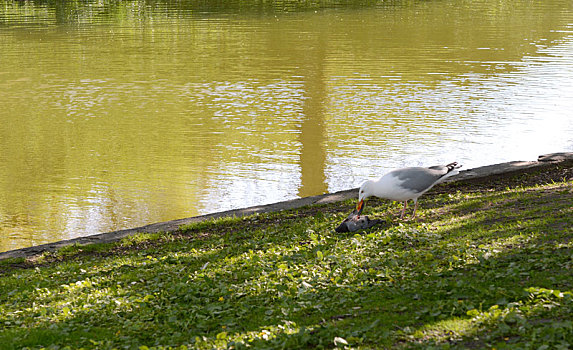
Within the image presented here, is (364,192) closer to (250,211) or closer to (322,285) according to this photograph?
(322,285)

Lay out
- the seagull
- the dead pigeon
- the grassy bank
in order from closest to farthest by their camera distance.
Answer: the grassy bank, the seagull, the dead pigeon

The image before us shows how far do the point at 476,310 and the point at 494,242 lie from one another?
2354 millimetres

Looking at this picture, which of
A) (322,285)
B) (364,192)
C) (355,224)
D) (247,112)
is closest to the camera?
(322,285)

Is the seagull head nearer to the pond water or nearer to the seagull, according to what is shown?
the seagull

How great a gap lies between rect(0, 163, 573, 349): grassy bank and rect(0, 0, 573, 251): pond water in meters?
3.80

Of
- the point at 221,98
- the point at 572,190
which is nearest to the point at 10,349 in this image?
the point at 572,190

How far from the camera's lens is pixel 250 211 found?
11.8 m

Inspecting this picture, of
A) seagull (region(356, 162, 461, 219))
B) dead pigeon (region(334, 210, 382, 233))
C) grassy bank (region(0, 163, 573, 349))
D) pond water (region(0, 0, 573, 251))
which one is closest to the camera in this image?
grassy bank (region(0, 163, 573, 349))

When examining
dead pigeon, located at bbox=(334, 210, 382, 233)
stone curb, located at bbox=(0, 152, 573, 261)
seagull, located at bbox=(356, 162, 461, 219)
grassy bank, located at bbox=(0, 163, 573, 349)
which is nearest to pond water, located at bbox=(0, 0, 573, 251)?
stone curb, located at bbox=(0, 152, 573, 261)

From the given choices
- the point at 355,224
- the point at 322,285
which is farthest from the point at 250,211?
the point at 322,285

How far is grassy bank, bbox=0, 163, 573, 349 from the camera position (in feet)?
18.9

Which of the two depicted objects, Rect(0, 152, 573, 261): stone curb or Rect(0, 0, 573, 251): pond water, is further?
Rect(0, 0, 573, 251): pond water

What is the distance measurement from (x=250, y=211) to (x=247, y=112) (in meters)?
8.52

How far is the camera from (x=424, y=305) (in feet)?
20.6
